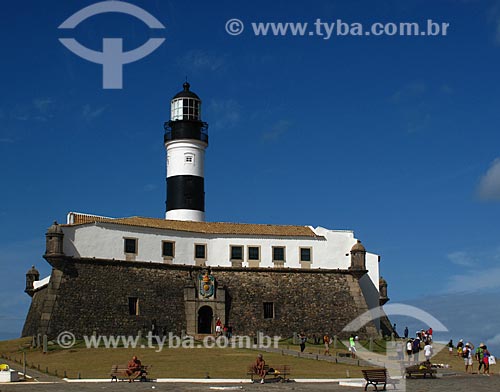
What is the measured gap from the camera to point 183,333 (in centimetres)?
5091

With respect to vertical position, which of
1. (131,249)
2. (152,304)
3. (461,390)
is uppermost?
(131,249)

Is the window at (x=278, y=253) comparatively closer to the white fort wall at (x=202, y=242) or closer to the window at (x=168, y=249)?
the white fort wall at (x=202, y=242)

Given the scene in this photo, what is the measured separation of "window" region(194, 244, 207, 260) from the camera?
53.7 metres

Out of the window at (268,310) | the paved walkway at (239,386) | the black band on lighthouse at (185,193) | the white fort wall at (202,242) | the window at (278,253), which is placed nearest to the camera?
the paved walkway at (239,386)

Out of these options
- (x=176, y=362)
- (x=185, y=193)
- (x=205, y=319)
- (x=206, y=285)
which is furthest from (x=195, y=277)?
(x=176, y=362)

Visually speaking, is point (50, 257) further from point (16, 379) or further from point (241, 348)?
point (16, 379)

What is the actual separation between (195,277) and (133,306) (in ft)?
16.2

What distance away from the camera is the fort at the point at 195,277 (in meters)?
48.1

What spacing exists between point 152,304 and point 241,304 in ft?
20.5

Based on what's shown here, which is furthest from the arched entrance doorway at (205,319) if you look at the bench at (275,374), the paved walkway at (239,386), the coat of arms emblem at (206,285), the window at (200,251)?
the paved walkway at (239,386)

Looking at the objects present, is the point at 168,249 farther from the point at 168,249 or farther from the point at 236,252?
the point at 236,252

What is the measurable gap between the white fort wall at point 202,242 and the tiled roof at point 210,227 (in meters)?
0.34

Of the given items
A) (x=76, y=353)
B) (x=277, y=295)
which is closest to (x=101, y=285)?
(x=76, y=353)

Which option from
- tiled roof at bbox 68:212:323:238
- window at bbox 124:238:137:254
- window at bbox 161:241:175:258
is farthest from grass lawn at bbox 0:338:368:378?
tiled roof at bbox 68:212:323:238
